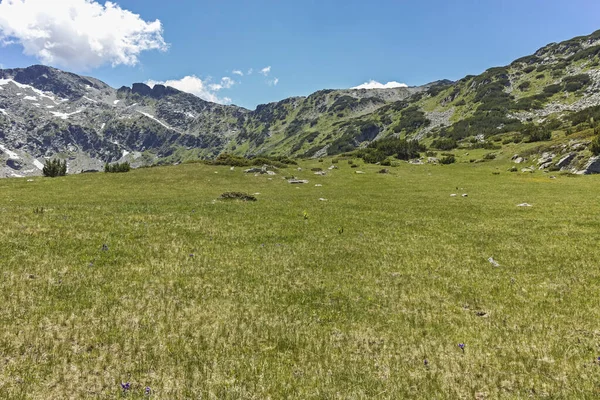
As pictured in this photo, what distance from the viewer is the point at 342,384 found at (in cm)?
800

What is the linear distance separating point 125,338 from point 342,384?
6.02 metres

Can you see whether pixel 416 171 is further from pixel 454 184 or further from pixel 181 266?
pixel 181 266

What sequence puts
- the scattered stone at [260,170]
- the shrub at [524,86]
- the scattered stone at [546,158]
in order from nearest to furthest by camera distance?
the scattered stone at [260,170] → the scattered stone at [546,158] → the shrub at [524,86]

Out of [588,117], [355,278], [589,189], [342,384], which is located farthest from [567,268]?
[588,117]

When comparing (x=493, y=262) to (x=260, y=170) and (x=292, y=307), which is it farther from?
(x=260, y=170)

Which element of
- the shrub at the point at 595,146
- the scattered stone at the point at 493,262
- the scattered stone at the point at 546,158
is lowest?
the scattered stone at the point at 493,262

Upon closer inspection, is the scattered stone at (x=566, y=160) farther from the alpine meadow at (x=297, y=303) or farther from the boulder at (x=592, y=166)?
the alpine meadow at (x=297, y=303)

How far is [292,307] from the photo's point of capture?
1198 cm

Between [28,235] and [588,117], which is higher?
[588,117]

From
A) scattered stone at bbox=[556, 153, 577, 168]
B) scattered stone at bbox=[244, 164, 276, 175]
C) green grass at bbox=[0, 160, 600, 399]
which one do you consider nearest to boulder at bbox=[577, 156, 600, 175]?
scattered stone at bbox=[556, 153, 577, 168]

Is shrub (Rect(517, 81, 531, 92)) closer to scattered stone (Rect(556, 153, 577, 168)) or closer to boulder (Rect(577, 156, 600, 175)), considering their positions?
scattered stone (Rect(556, 153, 577, 168))

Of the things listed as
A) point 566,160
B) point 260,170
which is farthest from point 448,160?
point 260,170

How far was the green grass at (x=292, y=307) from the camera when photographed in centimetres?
799

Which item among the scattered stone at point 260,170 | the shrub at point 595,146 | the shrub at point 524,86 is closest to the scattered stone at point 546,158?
the shrub at point 595,146
